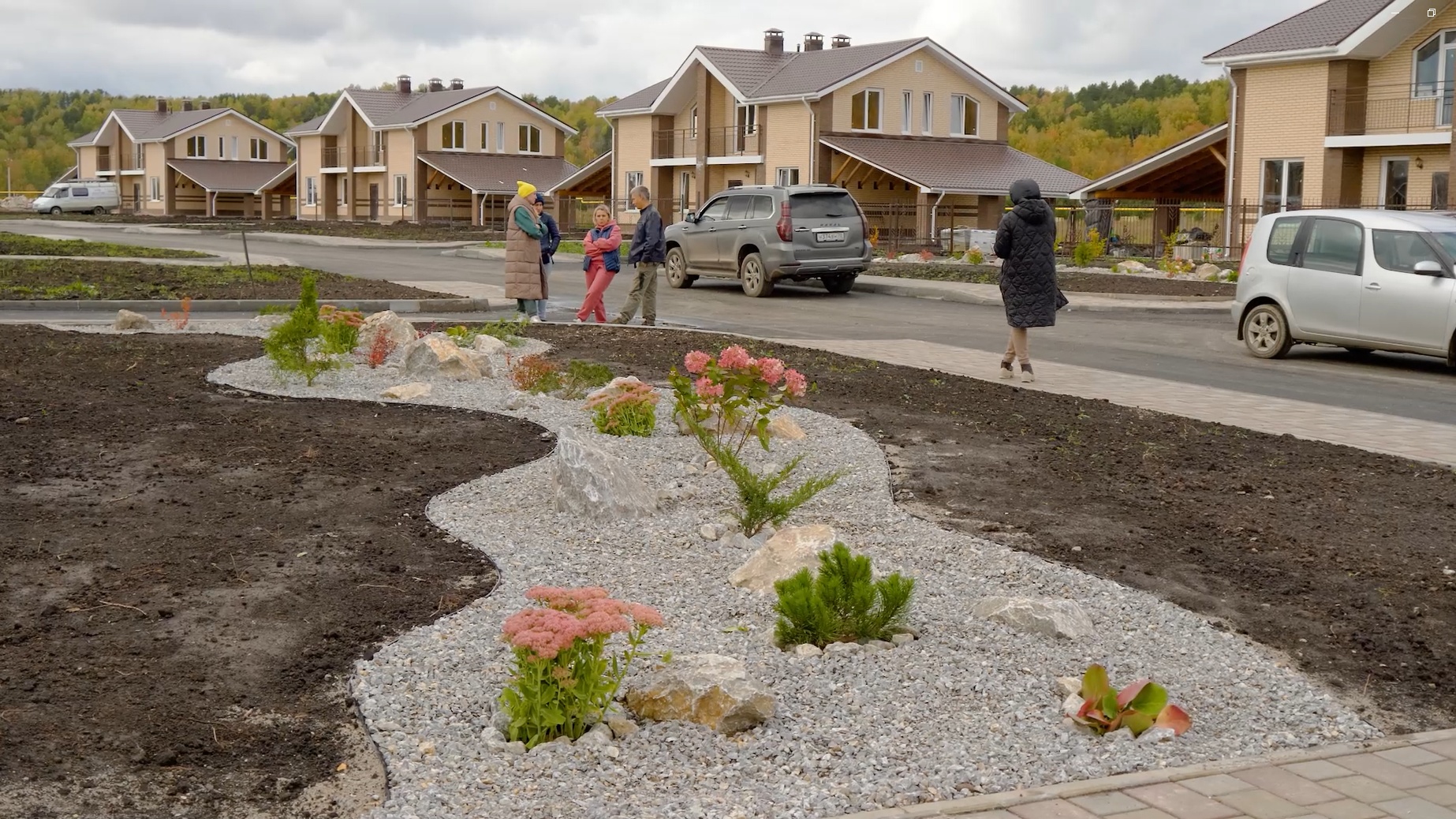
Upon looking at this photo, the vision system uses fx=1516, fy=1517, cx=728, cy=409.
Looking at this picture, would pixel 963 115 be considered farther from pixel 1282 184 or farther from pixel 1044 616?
pixel 1044 616

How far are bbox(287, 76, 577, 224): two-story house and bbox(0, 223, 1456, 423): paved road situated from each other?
1624 inches

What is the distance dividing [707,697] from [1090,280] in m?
24.2

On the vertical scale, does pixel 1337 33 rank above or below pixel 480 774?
above

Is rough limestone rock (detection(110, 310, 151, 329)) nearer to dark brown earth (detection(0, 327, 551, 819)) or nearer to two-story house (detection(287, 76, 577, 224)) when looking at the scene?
dark brown earth (detection(0, 327, 551, 819))

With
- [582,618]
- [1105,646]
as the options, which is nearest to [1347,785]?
[1105,646]

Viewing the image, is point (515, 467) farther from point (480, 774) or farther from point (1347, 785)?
point (1347, 785)

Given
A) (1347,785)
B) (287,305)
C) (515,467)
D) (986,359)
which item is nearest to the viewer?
(1347,785)

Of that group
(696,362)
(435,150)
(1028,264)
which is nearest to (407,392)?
(696,362)

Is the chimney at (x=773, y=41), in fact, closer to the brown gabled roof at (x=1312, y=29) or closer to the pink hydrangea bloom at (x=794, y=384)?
the brown gabled roof at (x=1312, y=29)

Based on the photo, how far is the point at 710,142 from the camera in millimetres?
53906

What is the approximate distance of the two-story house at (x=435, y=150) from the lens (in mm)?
69375

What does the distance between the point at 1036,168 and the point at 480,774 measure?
4856cm

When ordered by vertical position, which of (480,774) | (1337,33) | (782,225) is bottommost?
(480,774)

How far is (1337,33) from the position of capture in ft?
114
